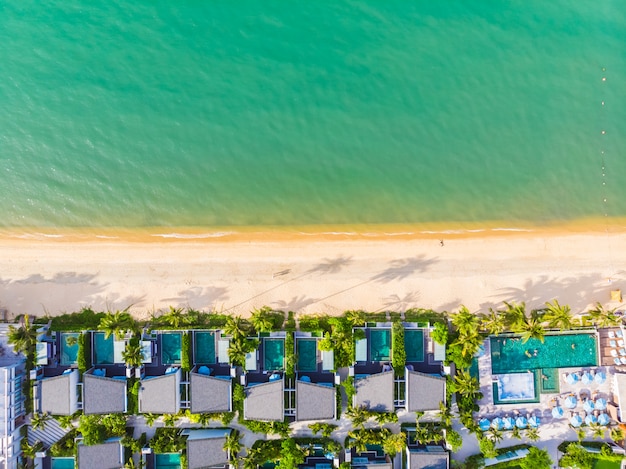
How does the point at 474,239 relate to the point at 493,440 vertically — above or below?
above

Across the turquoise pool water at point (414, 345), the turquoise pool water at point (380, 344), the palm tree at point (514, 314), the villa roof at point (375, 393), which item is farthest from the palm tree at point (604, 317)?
the villa roof at point (375, 393)

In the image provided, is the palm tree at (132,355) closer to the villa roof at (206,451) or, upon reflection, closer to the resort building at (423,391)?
the villa roof at (206,451)

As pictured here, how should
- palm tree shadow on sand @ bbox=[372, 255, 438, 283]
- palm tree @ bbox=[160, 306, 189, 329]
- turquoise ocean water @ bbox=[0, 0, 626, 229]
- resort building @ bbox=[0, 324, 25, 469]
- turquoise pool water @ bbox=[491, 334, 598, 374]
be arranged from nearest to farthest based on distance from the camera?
resort building @ bbox=[0, 324, 25, 469] → palm tree @ bbox=[160, 306, 189, 329] → turquoise pool water @ bbox=[491, 334, 598, 374] → palm tree shadow on sand @ bbox=[372, 255, 438, 283] → turquoise ocean water @ bbox=[0, 0, 626, 229]

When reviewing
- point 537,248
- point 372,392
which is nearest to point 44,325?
point 372,392

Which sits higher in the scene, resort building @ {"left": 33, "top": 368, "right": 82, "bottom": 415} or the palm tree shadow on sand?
the palm tree shadow on sand

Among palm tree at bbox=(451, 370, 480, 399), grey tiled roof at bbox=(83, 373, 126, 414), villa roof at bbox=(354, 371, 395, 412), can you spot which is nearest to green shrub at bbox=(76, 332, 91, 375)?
grey tiled roof at bbox=(83, 373, 126, 414)

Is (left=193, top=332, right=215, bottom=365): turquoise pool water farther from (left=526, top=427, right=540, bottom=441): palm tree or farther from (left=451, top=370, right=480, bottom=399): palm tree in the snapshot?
(left=526, top=427, right=540, bottom=441): palm tree

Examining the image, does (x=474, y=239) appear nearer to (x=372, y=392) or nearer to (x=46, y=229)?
(x=372, y=392)

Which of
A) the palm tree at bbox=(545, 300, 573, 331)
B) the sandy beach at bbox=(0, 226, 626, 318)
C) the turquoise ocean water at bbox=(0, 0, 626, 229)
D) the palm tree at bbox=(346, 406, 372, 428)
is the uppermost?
the turquoise ocean water at bbox=(0, 0, 626, 229)
